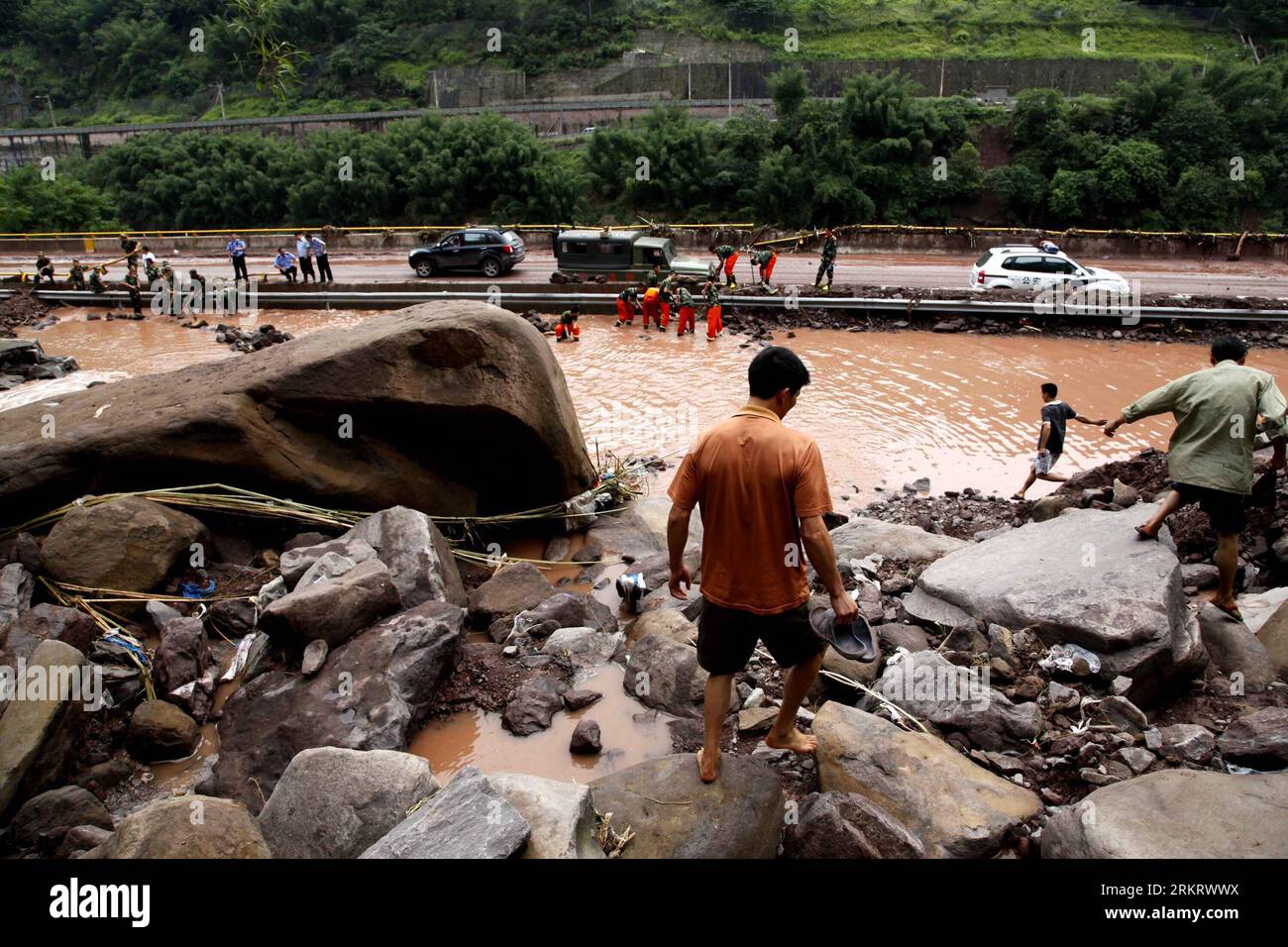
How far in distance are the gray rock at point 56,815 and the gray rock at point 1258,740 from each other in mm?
5536

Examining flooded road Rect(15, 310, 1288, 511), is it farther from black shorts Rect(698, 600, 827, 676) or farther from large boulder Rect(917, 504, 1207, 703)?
black shorts Rect(698, 600, 827, 676)

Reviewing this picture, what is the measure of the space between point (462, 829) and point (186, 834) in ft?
3.30

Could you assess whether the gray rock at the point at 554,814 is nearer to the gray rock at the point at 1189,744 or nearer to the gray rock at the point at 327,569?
Answer: the gray rock at the point at 327,569

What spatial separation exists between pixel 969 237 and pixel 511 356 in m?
23.2

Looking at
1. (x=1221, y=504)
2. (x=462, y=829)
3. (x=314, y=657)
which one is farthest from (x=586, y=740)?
(x=1221, y=504)

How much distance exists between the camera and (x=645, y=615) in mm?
5918

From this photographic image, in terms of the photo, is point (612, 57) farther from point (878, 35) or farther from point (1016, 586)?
point (1016, 586)

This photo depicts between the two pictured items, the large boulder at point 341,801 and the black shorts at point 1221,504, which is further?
the black shorts at point 1221,504

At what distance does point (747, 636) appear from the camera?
3.42m

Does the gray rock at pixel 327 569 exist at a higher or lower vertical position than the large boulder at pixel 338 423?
lower

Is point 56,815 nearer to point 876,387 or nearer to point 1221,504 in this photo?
point 1221,504

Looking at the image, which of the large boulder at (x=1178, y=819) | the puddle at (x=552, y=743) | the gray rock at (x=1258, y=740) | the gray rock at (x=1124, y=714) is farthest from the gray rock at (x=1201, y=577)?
the puddle at (x=552, y=743)

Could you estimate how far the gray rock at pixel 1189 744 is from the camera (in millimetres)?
3875
